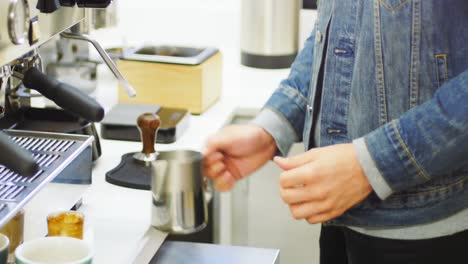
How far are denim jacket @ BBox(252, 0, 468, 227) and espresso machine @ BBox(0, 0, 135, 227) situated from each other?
0.35 m

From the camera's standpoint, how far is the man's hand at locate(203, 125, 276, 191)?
1.39m

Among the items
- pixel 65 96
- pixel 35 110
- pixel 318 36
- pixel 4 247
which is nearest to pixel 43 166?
pixel 65 96

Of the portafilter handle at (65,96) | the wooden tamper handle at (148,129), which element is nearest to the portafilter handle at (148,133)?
the wooden tamper handle at (148,129)

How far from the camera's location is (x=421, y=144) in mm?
1171

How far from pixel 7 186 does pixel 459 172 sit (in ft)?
2.07

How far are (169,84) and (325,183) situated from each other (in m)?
0.96

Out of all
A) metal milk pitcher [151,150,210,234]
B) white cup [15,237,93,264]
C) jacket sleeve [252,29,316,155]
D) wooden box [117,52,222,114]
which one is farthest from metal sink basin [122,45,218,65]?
white cup [15,237,93,264]

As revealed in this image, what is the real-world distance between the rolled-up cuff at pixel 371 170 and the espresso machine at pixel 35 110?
38cm

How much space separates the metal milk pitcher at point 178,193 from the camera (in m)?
1.30

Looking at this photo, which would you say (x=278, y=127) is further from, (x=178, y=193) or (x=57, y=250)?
(x=57, y=250)

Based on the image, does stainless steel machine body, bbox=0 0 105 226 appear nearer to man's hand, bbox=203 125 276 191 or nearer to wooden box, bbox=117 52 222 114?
man's hand, bbox=203 125 276 191

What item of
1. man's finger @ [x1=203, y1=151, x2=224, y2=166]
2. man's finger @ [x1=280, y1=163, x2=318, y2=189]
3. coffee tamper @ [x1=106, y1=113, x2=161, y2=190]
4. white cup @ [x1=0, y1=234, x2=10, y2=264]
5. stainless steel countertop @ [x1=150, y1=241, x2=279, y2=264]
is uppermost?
man's finger @ [x1=280, y1=163, x2=318, y2=189]

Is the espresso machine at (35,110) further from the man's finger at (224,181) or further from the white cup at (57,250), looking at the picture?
the man's finger at (224,181)

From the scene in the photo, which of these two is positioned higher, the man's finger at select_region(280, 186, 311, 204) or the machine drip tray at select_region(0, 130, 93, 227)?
A: the machine drip tray at select_region(0, 130, 93, 227)
